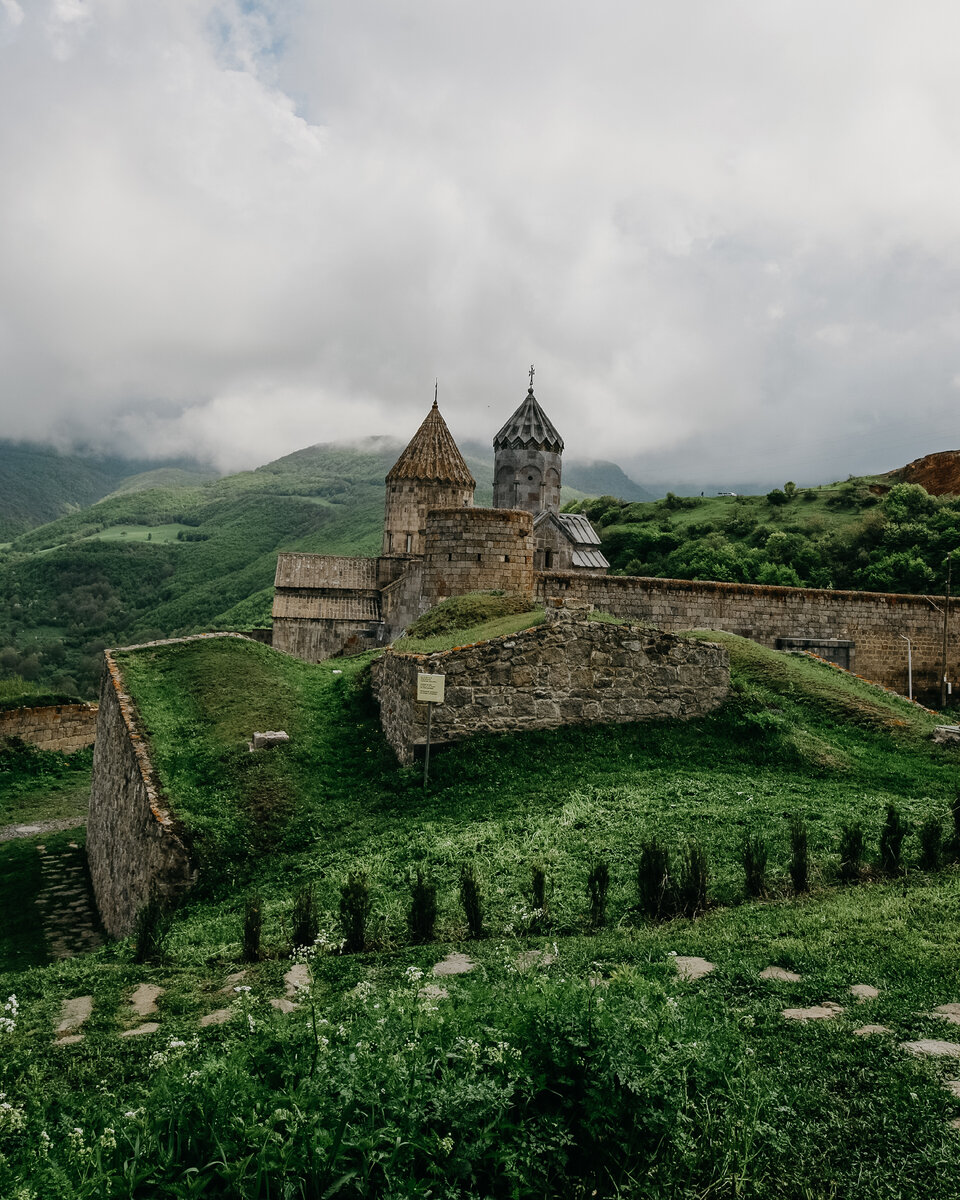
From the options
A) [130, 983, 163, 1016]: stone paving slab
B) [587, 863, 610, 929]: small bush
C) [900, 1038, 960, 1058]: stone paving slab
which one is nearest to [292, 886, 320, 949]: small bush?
[130, 983, 163, 1016]: stone paving slab

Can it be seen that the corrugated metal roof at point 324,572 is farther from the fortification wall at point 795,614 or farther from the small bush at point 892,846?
the small bush at point 892,846

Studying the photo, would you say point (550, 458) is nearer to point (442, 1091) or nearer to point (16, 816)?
point (16, 816)

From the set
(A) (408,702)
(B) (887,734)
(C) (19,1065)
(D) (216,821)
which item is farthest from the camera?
(B) (887,734)

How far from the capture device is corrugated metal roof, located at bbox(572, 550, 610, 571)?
3469 cm

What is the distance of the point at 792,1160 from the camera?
3357 millimetres

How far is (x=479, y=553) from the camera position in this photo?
651 inches

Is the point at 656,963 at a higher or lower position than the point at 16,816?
higher

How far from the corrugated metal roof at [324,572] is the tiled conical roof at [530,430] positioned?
8.64 metres

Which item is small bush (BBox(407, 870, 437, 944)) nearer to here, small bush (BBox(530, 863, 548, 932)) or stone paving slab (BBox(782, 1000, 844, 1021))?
small bush (BBox(530, 863, 548, 932))

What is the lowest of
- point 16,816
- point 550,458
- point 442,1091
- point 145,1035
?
point 16,816

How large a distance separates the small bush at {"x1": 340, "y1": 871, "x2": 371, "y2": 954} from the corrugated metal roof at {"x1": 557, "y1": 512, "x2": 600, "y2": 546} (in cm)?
2972

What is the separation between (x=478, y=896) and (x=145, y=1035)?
245cm

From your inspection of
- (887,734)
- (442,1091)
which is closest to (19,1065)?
(442,1091)

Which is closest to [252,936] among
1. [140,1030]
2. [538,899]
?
[140,1030]
